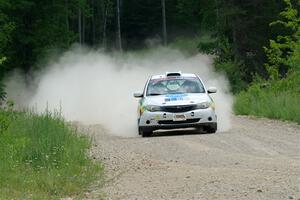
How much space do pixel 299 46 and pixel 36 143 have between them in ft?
60.2

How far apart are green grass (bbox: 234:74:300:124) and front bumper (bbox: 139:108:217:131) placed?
4.12 meters

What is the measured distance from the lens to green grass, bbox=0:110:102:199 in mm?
11250

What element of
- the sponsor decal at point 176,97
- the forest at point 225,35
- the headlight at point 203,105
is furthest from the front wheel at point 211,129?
the forest at point 225,35

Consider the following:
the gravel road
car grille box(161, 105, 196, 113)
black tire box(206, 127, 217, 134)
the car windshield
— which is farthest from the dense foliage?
the gravel road

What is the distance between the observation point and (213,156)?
599 inches

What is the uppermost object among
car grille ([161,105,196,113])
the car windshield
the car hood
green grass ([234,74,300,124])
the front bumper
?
the car windshield

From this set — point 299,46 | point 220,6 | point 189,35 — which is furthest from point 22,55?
point 189,35

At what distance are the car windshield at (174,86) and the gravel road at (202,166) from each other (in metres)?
1.45

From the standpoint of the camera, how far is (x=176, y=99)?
20672 mm

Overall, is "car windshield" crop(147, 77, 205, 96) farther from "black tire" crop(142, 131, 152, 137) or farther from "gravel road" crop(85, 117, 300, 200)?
"gravel road" crop(85, 117, 300, 200)

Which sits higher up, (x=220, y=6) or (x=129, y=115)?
(x=220, y=6)

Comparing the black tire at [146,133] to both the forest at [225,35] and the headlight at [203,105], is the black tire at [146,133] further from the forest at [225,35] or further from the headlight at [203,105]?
the forest at [225,35]

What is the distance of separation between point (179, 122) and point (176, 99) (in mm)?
671

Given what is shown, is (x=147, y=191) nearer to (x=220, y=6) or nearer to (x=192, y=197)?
(x=192, y=197)
